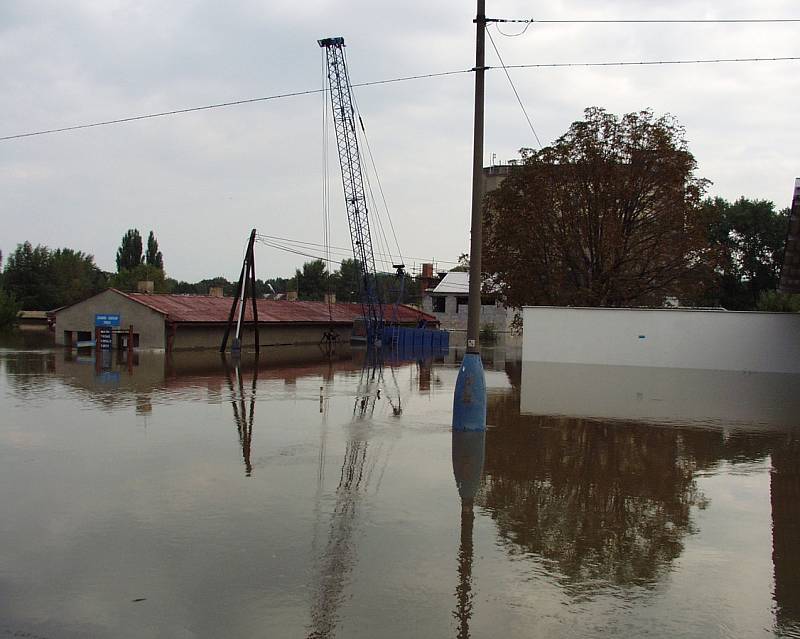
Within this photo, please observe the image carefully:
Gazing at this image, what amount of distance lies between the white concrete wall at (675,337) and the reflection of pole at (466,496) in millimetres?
21083

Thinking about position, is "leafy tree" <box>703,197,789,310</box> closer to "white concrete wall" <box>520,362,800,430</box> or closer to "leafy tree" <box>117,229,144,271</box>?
"white concrete wall" <box>520,362,800,430</box>

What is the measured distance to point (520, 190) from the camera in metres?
43.2

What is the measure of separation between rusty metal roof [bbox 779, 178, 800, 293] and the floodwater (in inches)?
342

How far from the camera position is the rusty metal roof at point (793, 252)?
23.2 meters

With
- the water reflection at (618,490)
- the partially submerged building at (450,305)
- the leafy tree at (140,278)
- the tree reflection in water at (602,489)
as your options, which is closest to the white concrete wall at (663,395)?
the water reflection at (618,490)

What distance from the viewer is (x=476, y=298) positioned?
14406 mm

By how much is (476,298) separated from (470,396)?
1.79 meters

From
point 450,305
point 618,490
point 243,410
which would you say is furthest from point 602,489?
point 450,305

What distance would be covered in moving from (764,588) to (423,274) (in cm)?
9236

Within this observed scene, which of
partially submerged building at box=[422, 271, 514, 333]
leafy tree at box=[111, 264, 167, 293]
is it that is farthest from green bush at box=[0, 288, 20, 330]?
partially submerged building at box=[422, 271, 514, 333]

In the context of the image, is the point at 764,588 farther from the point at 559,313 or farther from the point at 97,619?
the point at 559,313

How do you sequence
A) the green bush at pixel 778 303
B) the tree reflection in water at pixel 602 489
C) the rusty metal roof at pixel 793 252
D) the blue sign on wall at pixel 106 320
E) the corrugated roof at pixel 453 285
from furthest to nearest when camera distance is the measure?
the corrugated roof at pixel 453 285, the green bush at pixel 778 303, the blue sign on wall at pixel 106 320, the rusty metal roof at pixel 793 252, the tree reflection in water at pixel 602 489

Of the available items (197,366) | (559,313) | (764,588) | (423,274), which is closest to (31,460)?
(764,588)

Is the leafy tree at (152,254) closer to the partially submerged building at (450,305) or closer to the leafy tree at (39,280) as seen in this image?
the leafy tree at (39,280)
